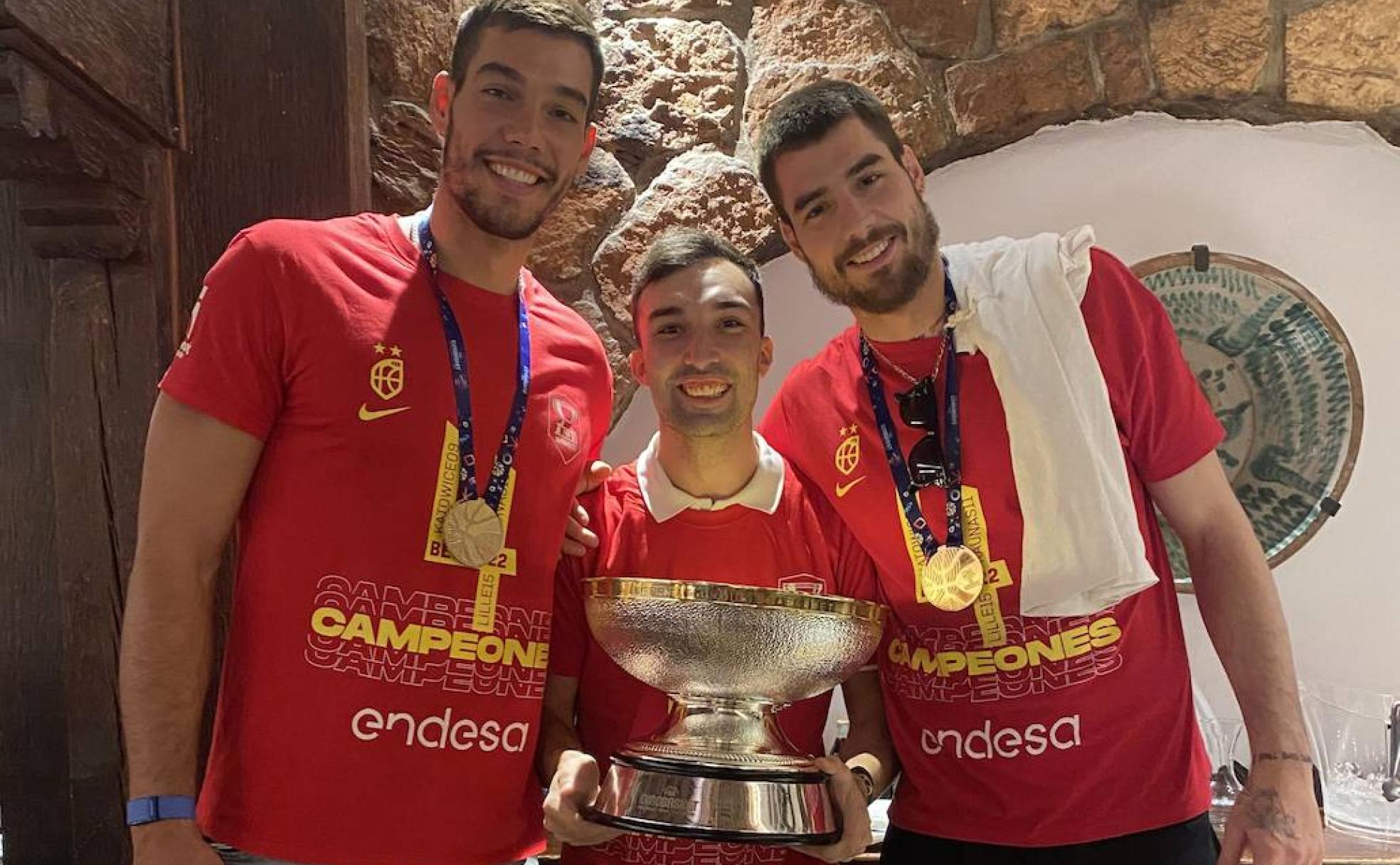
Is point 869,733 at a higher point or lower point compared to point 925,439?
lower

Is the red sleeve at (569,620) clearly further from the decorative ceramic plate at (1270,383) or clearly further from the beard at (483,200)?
the decorative ceramic plate at (1270,383)

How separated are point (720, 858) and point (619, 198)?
4.21 feet

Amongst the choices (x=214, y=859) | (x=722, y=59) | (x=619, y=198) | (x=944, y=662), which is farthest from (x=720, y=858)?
(x=722, y=59)

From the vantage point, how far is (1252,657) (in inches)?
51.2

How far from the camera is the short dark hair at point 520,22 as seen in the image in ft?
4.11

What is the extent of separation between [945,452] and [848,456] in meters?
0.14

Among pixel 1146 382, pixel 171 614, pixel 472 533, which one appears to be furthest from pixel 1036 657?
pixel 171 614

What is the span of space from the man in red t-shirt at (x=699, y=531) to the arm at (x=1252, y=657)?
0.43 m

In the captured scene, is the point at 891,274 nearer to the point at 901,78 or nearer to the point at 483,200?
the point at 483,200

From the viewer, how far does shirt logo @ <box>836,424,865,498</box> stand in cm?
140

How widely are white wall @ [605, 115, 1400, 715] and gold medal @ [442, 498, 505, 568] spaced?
1.04 meters

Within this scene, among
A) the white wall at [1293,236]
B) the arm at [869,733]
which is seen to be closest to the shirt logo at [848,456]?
the arm at [869,733]

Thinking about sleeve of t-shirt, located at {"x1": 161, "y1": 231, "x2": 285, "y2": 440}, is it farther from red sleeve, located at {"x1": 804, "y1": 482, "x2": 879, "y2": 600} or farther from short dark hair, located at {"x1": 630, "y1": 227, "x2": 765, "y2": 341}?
red sleeve, located at {"x1": 804, "y1": 482, "x2": 879, "y2": 600}

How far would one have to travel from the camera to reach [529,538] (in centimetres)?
123
